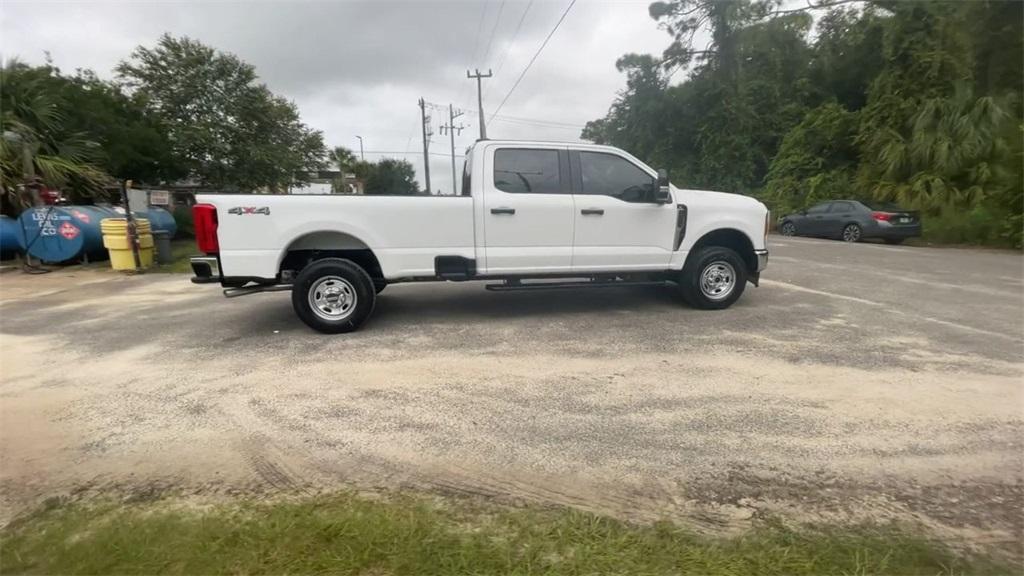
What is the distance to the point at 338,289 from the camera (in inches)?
230

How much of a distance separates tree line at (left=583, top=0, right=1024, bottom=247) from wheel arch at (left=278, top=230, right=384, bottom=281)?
1613 centimetres

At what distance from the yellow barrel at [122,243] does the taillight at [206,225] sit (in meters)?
7.38

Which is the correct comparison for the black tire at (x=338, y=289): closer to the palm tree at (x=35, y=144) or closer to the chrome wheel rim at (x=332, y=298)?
the chrome wheel rim at (x=332, y=298)

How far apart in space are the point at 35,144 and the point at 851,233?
72.3 feet

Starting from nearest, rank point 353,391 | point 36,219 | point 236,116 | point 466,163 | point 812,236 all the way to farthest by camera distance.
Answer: point 353,391
point 466,163
point 36,219
point 812,236
point 236,116

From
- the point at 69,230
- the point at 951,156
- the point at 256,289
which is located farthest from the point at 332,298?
the point at 951,156

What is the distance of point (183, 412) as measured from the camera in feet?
13.1

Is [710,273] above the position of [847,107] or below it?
below

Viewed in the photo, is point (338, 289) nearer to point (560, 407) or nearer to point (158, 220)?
point (560, 407)

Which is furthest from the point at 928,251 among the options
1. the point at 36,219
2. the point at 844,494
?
the point at 36,219

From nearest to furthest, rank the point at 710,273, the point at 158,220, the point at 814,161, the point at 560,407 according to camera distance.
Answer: the point at 560,407, the point at 710,273, the point at 158,220, the point at 814,161

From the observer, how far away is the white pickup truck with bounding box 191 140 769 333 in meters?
5.55

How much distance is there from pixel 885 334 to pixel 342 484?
557 centimetres

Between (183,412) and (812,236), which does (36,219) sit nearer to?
(183,412)
